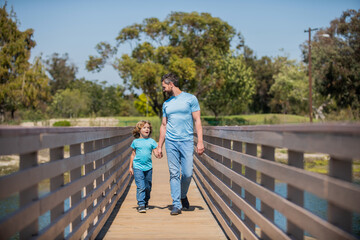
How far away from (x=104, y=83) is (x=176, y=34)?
50.7 metres

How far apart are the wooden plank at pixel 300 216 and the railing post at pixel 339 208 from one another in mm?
36

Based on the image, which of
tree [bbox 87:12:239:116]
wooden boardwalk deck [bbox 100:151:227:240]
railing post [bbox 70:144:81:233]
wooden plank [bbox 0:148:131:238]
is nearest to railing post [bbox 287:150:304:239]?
wooden plank [bbox 0:148:131:238]

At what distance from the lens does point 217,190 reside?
6.77m

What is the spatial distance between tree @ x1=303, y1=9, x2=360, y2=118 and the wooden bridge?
40.9 metres

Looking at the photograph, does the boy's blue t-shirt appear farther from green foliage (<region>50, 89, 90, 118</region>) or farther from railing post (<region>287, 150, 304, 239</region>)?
green foliage (<region>50, 89, 90, 118</region>)

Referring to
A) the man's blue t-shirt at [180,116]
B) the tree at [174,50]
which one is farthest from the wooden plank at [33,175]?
the tree at [174,50]

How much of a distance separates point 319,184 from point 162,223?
3896 mm

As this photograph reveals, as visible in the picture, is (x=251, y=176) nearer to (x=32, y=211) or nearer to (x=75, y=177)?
(x=75, y=177)

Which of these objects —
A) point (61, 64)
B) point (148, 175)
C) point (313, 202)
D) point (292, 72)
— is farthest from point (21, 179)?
point (61, 64)

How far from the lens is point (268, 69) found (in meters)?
97.4

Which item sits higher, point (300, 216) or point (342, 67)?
point (342, 67)

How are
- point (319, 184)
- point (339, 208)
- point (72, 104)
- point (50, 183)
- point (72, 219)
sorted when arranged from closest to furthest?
point (339, 208), point (319, 184), point (50, 183), point (72, 219), point (72, 104)

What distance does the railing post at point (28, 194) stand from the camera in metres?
2.81

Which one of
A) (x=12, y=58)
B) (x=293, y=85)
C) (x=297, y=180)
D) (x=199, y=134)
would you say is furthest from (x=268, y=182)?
Result: (x=293, y=85)
